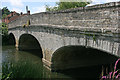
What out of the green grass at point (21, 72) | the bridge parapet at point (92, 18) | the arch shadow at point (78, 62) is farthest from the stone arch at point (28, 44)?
the green grass at point (21, 72)

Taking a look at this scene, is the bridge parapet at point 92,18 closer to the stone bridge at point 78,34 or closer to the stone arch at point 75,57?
the stone bridge at point 78,34

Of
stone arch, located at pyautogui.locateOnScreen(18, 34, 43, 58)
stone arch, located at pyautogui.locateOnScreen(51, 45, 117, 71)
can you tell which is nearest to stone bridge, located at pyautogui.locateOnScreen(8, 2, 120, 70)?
stone arch, located at pyautogui.locateOnScreen(51, 45, 117, 71)

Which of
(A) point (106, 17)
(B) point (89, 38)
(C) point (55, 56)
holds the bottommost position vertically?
(C) point (55, 56)

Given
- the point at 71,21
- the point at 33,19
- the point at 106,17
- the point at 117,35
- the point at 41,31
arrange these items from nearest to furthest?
the point at 117,35 < the point at 106,17 < the point at 71,21 < the point at 41,31 < the point at 33,19

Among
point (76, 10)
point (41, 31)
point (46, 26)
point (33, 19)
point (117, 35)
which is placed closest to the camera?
point (117, 35)

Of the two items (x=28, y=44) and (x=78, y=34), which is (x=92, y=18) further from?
(x=28, y=44)

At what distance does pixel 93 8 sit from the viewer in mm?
5375

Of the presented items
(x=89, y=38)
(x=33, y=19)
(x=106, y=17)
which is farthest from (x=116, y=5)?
(x=33, y=19)

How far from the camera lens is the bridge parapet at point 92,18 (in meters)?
4.59

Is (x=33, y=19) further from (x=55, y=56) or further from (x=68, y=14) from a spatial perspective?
(x=68, y=14)

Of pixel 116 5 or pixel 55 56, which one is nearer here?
pixel 116 5

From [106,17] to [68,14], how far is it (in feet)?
7.86

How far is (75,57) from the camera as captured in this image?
9.30 meters

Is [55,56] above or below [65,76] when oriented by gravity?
above
